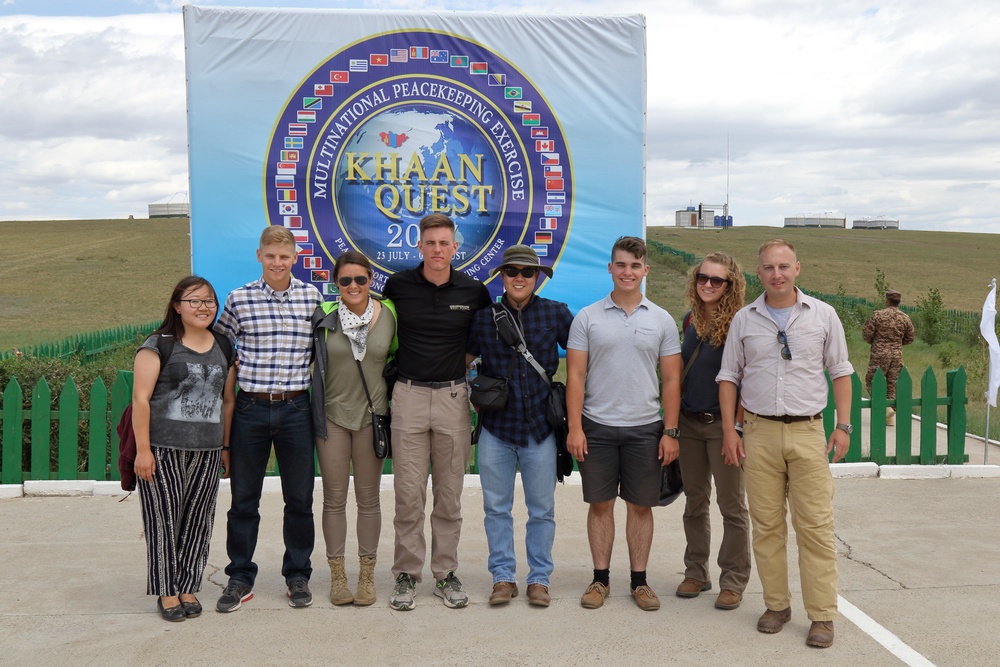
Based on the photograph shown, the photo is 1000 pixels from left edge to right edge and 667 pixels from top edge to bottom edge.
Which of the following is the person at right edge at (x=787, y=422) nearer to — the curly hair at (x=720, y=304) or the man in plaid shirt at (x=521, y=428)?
the curly hair at (x=720, y=304)

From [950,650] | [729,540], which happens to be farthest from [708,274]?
[950,650]

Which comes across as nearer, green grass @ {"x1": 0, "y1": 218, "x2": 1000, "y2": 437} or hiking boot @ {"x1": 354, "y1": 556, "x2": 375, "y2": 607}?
hiking boot @ {"x1": 354, "y1": 556, "x2": 375, "y2": 607}

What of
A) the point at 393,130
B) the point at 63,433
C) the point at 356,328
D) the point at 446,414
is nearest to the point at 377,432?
the point at 446,414

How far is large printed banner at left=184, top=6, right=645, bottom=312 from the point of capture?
7895mm

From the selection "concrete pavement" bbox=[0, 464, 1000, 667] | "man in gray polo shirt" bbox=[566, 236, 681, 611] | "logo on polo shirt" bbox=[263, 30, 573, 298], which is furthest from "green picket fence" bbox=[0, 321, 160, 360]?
"man in gray polo shirt" bbox=[566, 236, 681, 611]

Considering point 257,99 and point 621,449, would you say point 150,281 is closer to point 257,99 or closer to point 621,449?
point 257,99

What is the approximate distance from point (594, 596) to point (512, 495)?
0.65 m

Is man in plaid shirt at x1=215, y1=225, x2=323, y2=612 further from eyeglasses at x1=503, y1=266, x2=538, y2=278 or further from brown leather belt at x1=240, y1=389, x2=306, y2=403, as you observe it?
eyeglasses at x1=503, y1=266, x2=538, y2=278

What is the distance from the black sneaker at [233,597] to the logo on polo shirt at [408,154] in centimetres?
357

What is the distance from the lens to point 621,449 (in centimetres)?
468

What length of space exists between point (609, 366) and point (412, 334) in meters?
0.99

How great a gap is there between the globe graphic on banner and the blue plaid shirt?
3473 mm

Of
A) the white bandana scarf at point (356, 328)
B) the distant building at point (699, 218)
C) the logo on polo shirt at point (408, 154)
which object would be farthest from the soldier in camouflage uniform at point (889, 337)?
the distant building at point (699, 218)

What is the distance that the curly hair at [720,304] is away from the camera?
4691 mm
